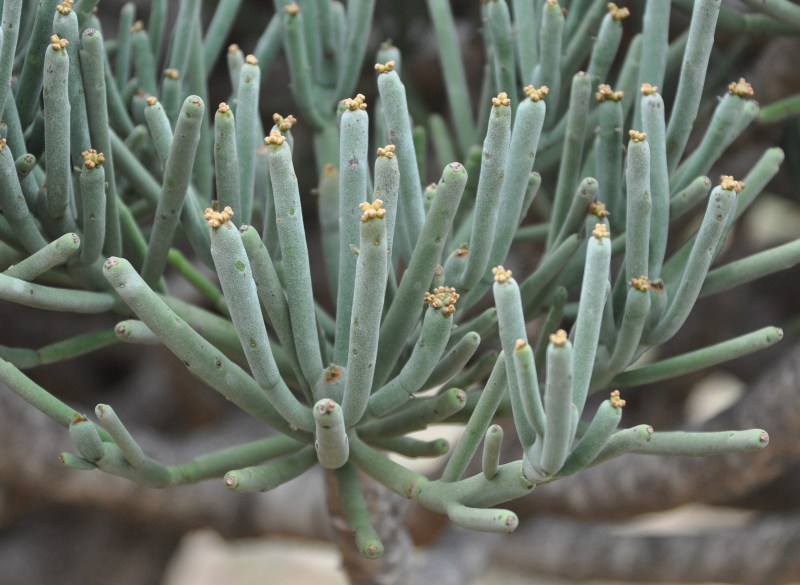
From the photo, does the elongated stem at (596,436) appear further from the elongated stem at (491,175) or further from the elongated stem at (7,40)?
the elongated stem at (7,40)

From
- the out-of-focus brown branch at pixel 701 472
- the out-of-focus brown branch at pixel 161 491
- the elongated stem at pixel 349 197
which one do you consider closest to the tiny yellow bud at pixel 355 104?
the elongated stem at pixel 349 197

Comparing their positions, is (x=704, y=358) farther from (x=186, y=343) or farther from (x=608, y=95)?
(x=186, y=343)

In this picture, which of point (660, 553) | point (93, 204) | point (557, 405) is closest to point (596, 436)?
point (557, 405)

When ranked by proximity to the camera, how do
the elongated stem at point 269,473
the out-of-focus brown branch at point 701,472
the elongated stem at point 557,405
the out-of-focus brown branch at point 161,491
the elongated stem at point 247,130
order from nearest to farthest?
the elongated stem at point 557,405, the elongated stem at point 269,473, the elongated stem at point 247,130, the out-of-focus brown branch at point 701,472, the out-of-focus brown branch at point 161,491

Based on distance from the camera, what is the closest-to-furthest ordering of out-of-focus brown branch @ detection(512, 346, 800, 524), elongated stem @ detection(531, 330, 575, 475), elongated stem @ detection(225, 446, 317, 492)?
1. elongated stem @ detection(531, 330, 575, 475)
2. elongated stem @ detection(225, 446, 317, 492)
3. out-of-focus brown branch @ detection(512, 346, 800, 524)

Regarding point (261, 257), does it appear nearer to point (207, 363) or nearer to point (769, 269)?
point (207, 363)

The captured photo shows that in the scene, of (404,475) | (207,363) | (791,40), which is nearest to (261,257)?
(207,363)

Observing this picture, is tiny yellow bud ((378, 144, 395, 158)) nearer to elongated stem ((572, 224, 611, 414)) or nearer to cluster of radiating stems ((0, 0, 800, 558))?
cluster of radiating stems ((0, 0, 800, 558))

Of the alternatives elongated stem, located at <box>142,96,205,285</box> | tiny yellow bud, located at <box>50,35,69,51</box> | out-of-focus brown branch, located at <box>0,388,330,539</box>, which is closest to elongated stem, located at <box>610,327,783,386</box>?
elongated stem, located at <box>142,96,205,285</box>
